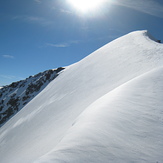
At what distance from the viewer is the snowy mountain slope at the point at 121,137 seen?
2021 mm

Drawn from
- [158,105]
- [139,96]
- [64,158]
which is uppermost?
[139,96]

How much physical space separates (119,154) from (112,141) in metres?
0.32

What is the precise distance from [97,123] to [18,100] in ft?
199

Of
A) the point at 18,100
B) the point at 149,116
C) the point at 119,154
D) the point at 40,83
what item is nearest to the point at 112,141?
the point at 119,154

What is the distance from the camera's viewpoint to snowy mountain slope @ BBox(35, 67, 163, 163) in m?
2.02

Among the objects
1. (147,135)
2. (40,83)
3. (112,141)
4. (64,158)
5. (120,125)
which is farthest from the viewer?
(40,83)

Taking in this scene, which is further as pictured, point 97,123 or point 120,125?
point 97,123

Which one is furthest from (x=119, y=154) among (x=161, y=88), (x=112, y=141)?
(x=161, y=88)

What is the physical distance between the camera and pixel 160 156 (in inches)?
82.2

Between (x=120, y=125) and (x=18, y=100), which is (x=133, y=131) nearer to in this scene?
(x=120, y=125)

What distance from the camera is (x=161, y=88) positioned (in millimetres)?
4246

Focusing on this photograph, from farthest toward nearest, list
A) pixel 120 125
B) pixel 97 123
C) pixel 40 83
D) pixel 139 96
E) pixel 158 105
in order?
pixel 40 83, pixel 139 96, pixel 158 105, pixel 97 123, pixel 120 125

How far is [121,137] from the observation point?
99.0 inches

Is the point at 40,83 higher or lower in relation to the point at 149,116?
higher
